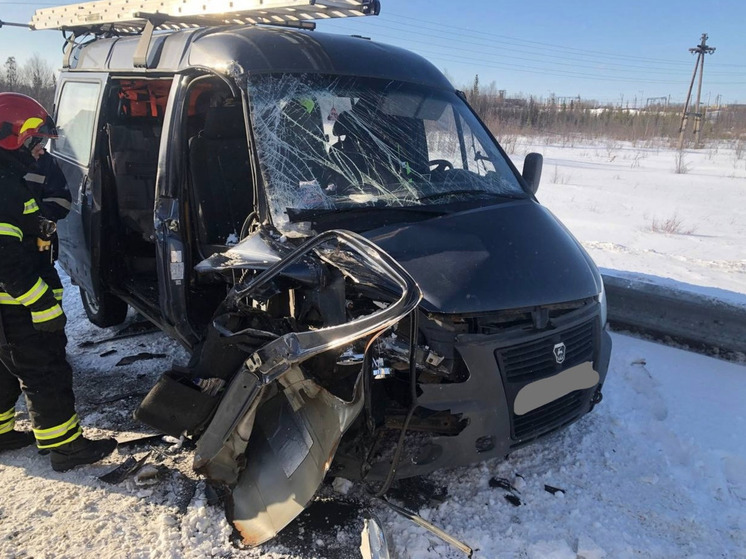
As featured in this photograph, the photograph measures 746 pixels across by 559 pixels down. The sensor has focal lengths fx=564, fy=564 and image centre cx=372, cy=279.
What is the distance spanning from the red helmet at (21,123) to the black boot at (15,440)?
5.43 ft

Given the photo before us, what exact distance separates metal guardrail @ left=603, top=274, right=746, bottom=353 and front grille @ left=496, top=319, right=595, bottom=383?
76.4 inches

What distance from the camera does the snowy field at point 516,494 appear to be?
2.50 m

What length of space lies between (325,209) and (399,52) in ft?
5.09

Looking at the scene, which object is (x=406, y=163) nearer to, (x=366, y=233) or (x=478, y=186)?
(x=478, y=186)

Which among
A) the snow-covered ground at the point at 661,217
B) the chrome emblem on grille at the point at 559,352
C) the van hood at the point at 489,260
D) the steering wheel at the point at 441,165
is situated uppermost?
the steering wheel at the point at 441,165

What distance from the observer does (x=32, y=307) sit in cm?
297

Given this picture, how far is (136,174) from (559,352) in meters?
3.56

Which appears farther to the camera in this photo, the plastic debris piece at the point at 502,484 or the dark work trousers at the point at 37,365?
the dark work trousers at the point at 37,365

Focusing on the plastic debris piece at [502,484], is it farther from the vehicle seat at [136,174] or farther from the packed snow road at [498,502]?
the vehicle seat at [136,174]

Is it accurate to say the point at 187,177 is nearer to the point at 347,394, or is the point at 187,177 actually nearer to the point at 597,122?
the point at 347,394

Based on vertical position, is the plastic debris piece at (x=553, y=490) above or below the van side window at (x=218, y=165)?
below

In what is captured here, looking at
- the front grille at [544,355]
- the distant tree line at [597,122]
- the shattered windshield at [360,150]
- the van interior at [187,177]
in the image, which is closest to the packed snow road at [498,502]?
the front grille at [544,355]

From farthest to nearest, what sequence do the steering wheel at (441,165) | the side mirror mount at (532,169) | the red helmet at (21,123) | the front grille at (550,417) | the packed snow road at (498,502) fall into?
1. the side mirror mount at (532,169)
2. the steering wheel at (441,165)
3. the red helmet at (21,123)
4. the front grille at (550,417)
5. the packed snow road at (498,502)

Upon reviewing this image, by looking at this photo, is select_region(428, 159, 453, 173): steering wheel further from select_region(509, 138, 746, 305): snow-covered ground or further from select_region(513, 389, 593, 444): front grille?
select_region(509, 138, 746, 305): snow-covered ground
